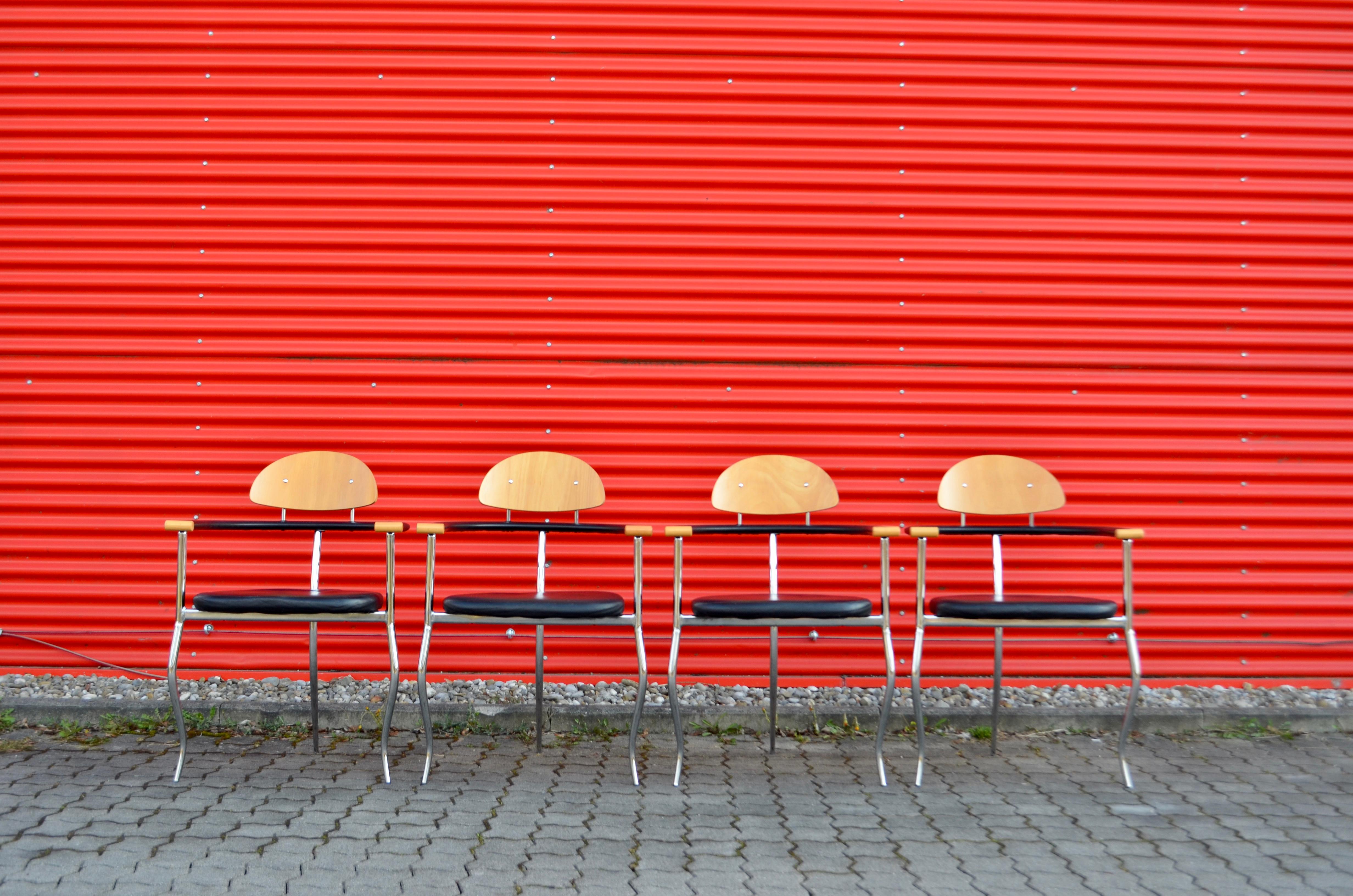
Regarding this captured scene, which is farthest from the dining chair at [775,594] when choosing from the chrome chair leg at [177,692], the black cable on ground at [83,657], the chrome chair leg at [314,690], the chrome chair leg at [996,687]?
the black cable on ground at [83,657]

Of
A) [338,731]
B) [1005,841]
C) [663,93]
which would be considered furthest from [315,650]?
[663,93]

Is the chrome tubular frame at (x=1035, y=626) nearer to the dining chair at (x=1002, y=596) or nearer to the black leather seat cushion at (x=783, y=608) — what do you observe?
the dining chair at (x=1002, y=596)

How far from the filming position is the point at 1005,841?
259 cm

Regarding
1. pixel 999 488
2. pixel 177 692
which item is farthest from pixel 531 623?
pixel 999 488

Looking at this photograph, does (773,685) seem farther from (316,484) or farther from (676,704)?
(316,484)

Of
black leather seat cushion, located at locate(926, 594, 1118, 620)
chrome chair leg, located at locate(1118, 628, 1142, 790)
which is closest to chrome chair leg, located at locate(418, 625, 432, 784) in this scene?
black leather seat cushion, located at locate(926, 594, 1118, 620)

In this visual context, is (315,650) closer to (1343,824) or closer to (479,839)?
(479,839)

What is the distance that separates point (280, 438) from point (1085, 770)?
11.4 feet

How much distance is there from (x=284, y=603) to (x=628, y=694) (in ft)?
4.81

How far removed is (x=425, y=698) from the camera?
310 centimetres

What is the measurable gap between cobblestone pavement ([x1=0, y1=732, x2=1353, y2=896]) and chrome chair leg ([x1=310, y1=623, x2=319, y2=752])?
2.7 inches

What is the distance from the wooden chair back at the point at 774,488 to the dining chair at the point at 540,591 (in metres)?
0.44

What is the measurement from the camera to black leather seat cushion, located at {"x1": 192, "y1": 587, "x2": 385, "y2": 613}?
10.1 ft

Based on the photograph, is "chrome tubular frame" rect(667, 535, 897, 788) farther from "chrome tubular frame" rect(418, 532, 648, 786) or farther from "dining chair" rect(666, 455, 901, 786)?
"chrome tubular frame" rect(418, 532, 648, 786)
